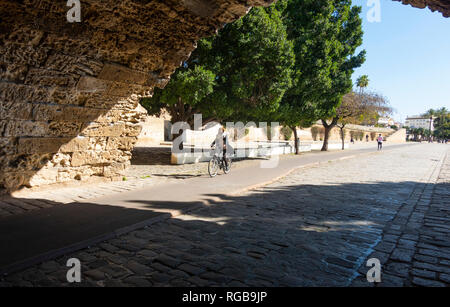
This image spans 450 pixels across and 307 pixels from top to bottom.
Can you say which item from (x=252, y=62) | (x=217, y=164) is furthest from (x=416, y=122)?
(x=217, y=164)

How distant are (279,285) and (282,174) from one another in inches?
355

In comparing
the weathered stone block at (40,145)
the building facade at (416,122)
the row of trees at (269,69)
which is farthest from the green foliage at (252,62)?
the building facade at (416,122)

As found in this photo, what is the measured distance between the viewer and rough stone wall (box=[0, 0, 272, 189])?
4.86 metres

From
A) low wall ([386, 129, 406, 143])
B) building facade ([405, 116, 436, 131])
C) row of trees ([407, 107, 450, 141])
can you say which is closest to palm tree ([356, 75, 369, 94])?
low wall ([386, 129, 406, 143])

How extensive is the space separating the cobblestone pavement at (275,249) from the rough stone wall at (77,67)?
3.53m

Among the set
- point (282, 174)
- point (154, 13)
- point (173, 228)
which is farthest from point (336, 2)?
point (173, 228)

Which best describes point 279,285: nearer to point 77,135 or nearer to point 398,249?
point 398,249

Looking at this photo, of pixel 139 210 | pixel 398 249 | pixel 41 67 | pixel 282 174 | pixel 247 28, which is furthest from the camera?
pixel 247 28

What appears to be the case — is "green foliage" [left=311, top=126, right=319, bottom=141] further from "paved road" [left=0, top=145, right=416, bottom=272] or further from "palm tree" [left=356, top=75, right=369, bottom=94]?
"paved road" [left=0, top=145, right=416, bottom=272]

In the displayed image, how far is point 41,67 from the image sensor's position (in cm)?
555

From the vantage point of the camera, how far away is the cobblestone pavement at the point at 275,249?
11.1ft

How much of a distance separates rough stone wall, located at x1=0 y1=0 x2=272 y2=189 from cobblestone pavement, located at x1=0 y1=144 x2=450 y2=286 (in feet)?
11.6

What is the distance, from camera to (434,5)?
4688mm

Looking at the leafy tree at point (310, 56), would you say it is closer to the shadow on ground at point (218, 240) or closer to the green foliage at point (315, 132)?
the shadow on ground at point (218, 240)
